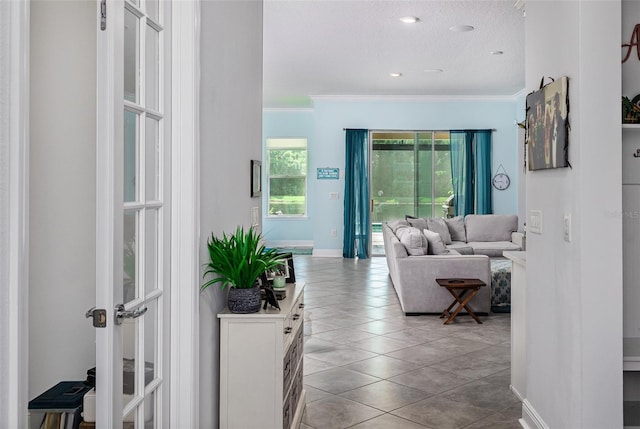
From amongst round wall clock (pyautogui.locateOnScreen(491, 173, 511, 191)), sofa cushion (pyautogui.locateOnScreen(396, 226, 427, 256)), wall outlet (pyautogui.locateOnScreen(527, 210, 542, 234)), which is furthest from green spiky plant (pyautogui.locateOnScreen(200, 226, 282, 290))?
round wall clock (pyautogui.locateOnScreen(491, 173, 511, 191))

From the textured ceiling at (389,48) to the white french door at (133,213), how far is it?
3740 millimetres

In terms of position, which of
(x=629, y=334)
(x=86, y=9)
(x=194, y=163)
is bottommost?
(x=629, y=334)

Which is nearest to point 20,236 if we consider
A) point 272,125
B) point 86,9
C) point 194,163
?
point 194,163

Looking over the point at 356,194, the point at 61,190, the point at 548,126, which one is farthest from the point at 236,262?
the point at 356,194

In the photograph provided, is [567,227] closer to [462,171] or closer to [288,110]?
[462,171]

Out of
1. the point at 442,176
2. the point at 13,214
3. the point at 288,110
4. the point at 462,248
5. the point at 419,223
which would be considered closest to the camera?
the point at 13,214

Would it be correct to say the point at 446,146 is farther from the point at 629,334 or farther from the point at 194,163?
the point at 194,163

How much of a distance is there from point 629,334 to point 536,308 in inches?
20.3

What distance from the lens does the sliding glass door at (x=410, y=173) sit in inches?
434

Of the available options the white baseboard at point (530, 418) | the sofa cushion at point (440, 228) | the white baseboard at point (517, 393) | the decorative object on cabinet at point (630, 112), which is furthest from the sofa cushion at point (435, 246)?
the decorative object on cabinet at point (630, 112)

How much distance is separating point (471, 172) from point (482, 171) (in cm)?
20

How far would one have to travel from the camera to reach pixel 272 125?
12828 mm

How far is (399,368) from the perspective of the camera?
4.33 metres

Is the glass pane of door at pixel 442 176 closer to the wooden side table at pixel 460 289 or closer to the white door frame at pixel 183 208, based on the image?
the wooden side table at pixel 460 289
